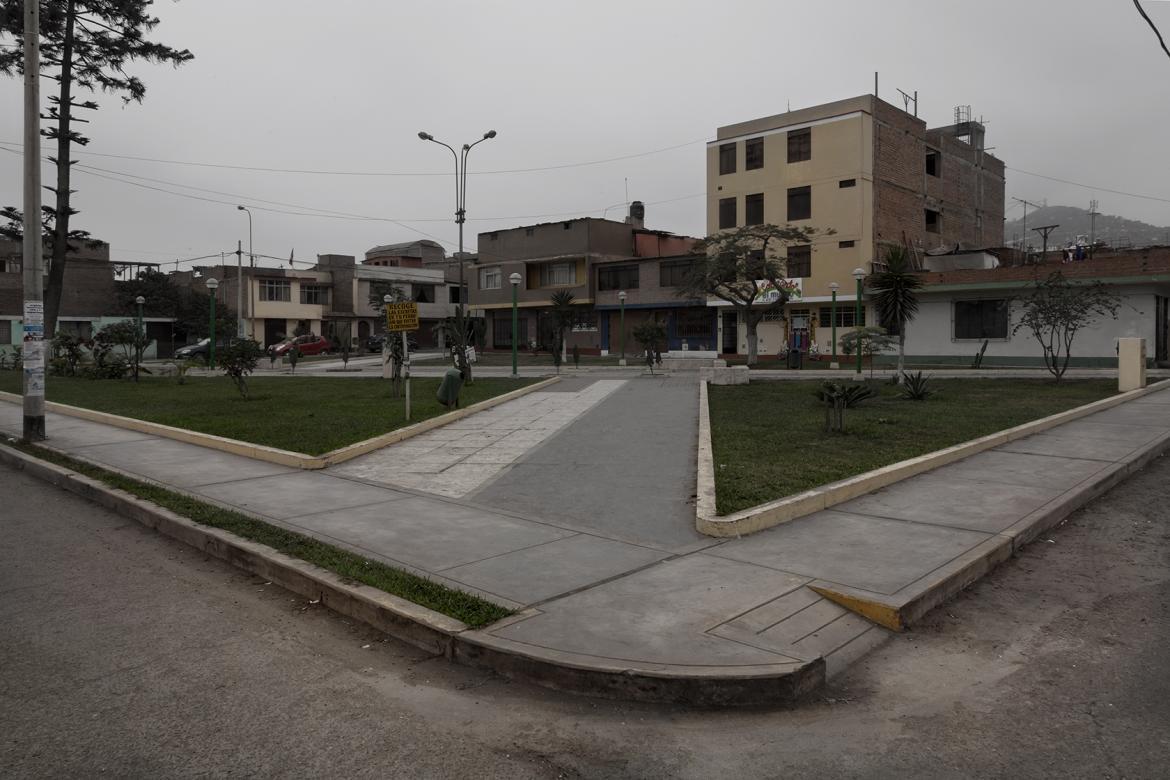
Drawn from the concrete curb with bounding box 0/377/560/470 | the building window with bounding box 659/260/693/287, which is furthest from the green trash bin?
the building window with bounding box 659/260/693/287

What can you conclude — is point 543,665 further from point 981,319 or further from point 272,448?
point 981,319

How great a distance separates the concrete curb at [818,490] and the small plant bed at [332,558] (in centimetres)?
255

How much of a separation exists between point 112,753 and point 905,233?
149ft

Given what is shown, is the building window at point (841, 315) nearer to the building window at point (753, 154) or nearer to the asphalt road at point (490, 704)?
the building window at point (753, 154)

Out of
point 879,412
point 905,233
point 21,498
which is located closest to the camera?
point 21,498

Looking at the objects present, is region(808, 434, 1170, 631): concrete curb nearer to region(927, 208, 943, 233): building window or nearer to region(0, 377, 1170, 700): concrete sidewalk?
region(0, 377, 1170, 700): concrete sidewalk

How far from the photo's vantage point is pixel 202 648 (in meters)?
4.69

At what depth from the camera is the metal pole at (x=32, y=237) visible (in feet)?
40.7

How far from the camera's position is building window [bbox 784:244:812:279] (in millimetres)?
42125

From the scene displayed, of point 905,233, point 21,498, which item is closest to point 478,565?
point 21,498

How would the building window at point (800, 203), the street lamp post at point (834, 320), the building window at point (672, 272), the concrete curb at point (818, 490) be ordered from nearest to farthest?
the concrete curb at point (818, 490) < the street lamp post at point (834, 320) < the building window at point (800, 203) < the building window at point (672, 272)

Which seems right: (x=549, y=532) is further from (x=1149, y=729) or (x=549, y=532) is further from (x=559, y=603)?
(x=1149, y=729)

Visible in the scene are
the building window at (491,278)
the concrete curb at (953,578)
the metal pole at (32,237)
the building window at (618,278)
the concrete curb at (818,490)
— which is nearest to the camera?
the concrete curb at (953,578)

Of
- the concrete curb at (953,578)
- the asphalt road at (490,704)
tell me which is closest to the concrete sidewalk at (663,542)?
the concrete curb at (953,578)
